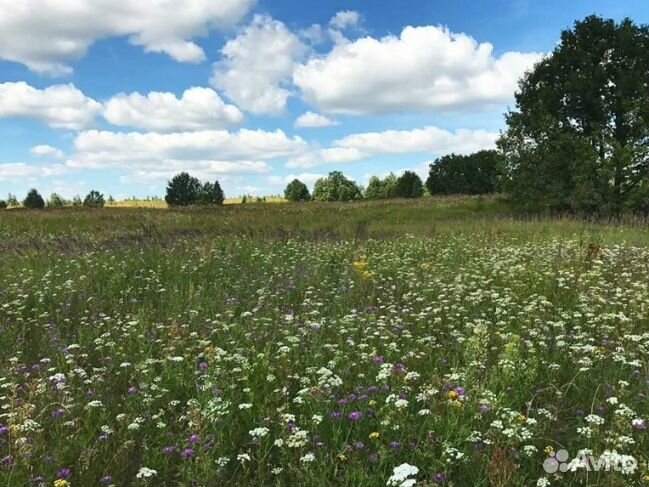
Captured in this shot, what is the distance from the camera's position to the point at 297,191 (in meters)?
118

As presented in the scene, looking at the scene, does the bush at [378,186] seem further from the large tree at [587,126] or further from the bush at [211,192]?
the large tree at [587,126]

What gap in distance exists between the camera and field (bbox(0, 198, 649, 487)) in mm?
3252

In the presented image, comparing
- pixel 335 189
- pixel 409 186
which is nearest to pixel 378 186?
pixel 335 189

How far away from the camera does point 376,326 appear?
236 inches

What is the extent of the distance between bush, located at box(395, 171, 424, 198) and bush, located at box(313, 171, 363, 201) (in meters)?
16.7

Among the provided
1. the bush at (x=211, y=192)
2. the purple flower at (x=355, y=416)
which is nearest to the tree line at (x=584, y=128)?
the purple flower at (x=355, y=416)

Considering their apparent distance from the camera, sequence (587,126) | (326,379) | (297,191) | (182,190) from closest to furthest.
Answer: (326,379)
(587,126)
(182,190)
(297,191)

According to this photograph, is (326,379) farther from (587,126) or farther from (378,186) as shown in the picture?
(378,186)

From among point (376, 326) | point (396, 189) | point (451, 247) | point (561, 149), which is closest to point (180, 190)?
point (396, 189)

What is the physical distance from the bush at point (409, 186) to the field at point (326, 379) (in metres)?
83.4

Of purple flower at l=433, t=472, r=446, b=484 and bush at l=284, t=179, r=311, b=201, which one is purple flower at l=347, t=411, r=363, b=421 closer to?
purple flower at l=433, t=472, r=446, b=484

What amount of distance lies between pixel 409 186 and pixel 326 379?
300ft

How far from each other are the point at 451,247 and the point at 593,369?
8.26m

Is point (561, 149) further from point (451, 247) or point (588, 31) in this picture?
point (451, 247)
